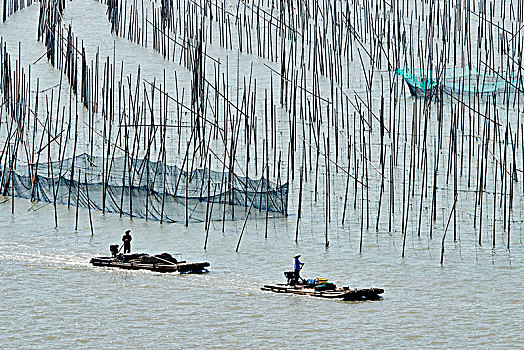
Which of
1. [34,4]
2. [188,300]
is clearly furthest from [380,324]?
[34,4]

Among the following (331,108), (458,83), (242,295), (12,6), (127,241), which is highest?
(12,6)

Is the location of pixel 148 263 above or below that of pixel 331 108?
below

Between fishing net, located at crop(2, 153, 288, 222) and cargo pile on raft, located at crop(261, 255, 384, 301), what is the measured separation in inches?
97.6

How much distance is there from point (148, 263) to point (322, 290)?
2.37 m

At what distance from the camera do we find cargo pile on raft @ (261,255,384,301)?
11500 millimetres

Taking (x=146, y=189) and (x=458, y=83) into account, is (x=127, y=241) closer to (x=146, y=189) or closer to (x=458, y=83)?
(x=146, y=189)

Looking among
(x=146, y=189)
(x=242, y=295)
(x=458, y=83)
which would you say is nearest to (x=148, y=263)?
(x=242, y=295)

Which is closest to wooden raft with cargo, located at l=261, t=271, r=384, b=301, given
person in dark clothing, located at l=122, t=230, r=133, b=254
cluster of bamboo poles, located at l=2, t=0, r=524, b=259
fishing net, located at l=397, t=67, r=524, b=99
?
cluster of bamboo poles, located at l=2, t=0, r=524, b=259

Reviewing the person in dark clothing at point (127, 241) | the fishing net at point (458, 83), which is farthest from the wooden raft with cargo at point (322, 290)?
the fishing net at point (458, 83)

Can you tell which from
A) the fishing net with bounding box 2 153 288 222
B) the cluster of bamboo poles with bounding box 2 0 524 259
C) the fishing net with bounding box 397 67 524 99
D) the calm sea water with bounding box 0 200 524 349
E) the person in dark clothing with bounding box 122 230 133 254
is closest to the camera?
the calm sea water with bounding box 0 200 524 349

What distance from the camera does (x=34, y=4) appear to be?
27.7 meters

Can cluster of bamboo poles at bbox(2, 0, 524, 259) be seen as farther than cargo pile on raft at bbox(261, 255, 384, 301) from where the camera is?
Yes

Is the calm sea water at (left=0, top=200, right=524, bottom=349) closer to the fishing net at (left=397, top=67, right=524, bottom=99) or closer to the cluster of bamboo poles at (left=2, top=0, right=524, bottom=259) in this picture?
the cluster of bamboo poles at (left=2, top=0, right=524, bottom=259)

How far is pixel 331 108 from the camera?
20.2 m
